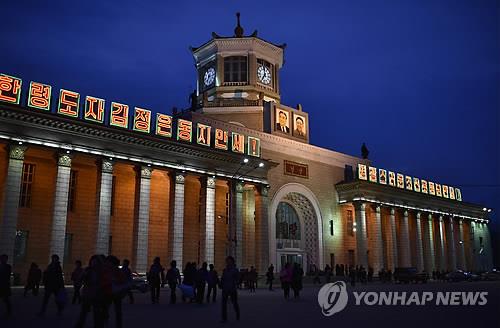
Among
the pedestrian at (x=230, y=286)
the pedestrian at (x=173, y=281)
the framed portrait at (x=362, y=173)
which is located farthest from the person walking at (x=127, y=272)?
the framed portrait at (x=362, y=173)

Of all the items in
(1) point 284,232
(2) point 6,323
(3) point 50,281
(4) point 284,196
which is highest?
(4) point 284,196

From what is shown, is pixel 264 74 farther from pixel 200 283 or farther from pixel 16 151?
pixel 200 283

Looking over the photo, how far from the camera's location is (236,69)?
5316cm

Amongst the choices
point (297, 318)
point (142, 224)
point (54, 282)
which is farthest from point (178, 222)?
point (297, 318)

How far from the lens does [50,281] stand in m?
14.6

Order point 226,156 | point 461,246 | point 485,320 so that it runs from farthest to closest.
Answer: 1. point 461,246
2. point 226,156
3. point 485,320

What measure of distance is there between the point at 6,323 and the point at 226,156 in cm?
2925

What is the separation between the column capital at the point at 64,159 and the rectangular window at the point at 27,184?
173 inches

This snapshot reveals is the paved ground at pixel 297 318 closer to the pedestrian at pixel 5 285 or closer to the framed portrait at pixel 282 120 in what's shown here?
the pedestrian at pixel 5 285

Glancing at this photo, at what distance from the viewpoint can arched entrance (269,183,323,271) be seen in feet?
158

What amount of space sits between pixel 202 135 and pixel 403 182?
30.1 meters

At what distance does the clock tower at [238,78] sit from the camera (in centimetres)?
5041

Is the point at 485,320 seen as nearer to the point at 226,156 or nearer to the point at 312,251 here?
the point at 226,156

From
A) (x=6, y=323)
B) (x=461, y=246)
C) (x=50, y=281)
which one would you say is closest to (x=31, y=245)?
(x=50, y=281)
